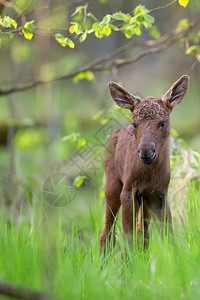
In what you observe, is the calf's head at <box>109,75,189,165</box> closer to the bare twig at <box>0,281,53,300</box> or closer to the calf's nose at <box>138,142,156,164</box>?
the calf's nose at <box>138,142,156,164</box>

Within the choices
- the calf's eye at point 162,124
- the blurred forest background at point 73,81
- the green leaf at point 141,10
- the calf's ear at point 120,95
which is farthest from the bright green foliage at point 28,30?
the calf's eye at point 162,124

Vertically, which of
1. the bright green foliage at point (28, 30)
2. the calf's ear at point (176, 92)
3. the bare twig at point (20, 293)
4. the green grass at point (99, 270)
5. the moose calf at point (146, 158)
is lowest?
the green grass at point (99, 270)

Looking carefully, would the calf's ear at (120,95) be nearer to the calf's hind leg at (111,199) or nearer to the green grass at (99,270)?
the calf's hind leg at (111,199)

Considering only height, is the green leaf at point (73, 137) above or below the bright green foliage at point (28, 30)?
below

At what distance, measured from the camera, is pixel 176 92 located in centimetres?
556

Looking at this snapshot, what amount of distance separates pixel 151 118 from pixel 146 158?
1.69 feet

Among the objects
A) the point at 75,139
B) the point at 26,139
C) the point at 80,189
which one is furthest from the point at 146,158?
the point at 26,139

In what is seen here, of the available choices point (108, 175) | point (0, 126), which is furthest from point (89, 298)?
point (0, 126)

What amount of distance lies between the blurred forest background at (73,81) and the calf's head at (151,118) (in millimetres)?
1411

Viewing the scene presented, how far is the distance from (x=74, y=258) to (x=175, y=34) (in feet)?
15.4

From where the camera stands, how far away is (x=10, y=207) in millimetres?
8914

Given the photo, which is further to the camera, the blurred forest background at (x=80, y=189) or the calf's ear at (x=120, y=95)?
the calf's ear at (x=120, y=95)

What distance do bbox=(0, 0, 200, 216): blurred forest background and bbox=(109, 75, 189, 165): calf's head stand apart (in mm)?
1411

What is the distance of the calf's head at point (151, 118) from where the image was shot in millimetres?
4902
